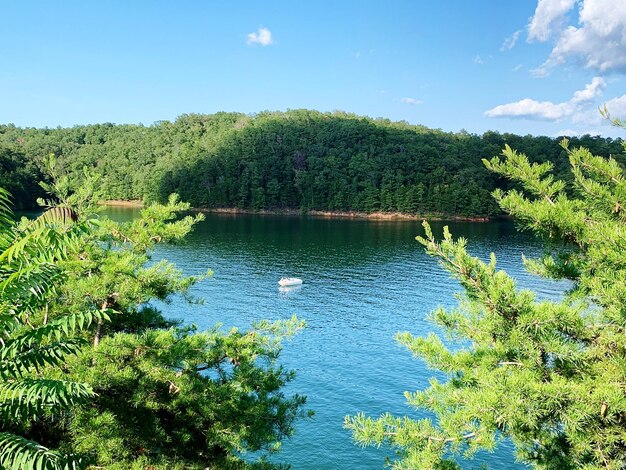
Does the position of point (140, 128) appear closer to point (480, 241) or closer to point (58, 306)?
point (480, 241)

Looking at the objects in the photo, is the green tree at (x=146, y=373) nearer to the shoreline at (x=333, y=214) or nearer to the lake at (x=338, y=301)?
the lake at (x=338, y=301)

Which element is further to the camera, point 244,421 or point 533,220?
point 244,421

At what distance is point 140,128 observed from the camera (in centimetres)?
14662

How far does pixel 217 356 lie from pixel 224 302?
25502mm

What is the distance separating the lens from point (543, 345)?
17.9ft

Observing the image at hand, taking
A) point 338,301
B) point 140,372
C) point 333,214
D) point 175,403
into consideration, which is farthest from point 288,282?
point 333,214

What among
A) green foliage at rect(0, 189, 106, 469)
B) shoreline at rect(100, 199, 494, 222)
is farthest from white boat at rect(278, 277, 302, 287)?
shoreline at rect(100, 199, 494, 222)

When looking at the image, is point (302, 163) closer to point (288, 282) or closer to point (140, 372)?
Answer: point (288, 282)

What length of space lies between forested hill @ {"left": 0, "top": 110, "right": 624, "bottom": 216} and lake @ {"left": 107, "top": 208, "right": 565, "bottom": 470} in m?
22.4

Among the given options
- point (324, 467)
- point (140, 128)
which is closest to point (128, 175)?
point (140, 128)

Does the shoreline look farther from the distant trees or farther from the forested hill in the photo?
the distant trees

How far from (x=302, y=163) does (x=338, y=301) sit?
261 feet

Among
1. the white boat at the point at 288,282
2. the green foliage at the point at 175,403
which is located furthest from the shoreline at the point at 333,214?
the green foliage at the point at 175,403

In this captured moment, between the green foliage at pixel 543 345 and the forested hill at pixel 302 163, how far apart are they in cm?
8708
